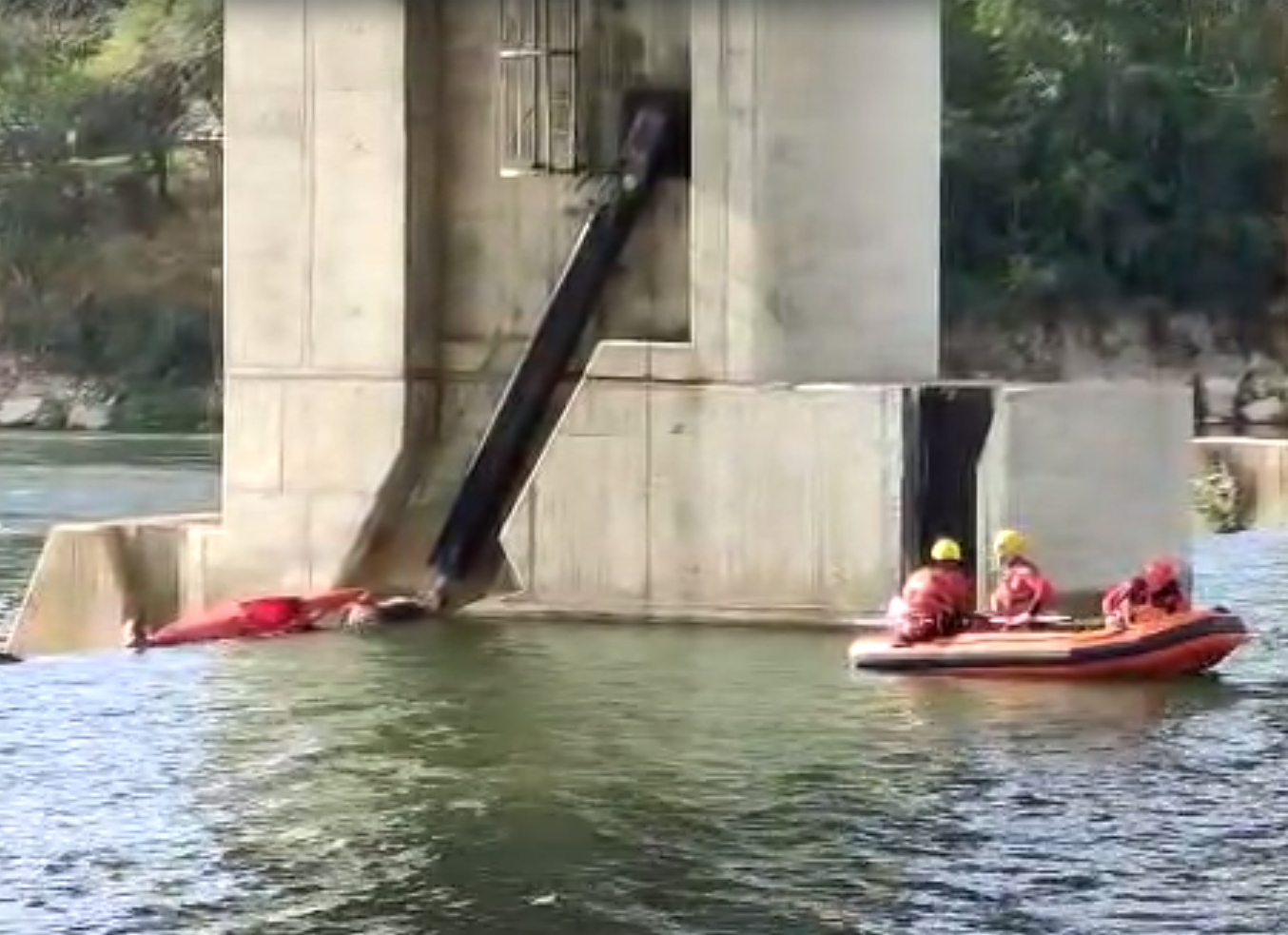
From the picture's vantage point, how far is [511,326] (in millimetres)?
26750

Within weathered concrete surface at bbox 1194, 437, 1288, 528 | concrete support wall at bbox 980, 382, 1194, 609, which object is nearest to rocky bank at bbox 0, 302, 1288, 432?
weathered concrete surface at bbox 1194, 437, 1288, 528

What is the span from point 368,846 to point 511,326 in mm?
11926

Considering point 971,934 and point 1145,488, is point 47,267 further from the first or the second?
point 971,934

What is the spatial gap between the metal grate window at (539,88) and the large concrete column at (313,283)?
93 cm

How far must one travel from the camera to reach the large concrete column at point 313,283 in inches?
1033

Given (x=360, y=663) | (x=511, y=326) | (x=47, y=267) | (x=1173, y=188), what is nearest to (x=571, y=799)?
(x=360, y=663)

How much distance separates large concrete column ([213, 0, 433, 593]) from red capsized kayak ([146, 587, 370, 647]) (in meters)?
0.59

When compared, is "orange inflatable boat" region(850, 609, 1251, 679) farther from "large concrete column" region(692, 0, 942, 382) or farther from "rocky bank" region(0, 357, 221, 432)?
"rocky bank" region(0, 357, 221, 432)

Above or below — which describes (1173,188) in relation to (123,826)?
above

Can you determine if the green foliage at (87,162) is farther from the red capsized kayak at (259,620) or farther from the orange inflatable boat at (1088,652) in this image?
the orange inflatable boat at (1088,652)

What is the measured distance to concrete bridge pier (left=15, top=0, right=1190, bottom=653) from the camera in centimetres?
2395

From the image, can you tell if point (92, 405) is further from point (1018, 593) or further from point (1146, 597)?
point (1146, 597)

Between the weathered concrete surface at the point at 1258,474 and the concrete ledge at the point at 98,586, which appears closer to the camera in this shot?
the concrete ledge at the point at 98,586

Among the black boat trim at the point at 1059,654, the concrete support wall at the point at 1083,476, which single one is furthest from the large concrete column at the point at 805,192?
the black boat trim at the point at 1059,654
